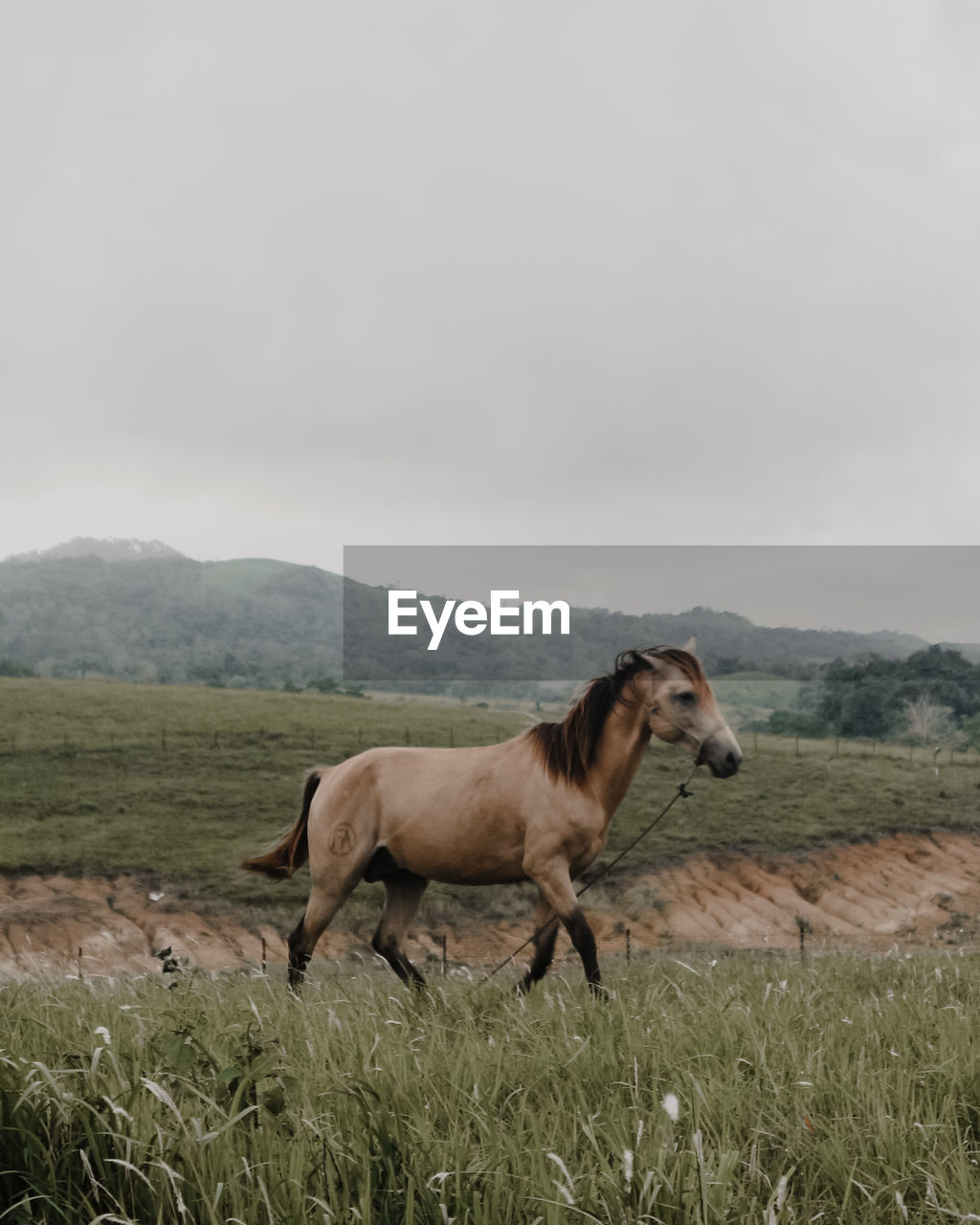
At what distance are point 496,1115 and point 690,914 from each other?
17652 millimetres

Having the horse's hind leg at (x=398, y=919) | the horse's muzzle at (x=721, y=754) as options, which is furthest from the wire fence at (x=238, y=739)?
the horse's muzzle at (x=721, y=754)

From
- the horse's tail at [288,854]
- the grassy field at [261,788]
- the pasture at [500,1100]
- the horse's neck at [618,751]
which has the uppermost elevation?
the horse's neck at [618,751]

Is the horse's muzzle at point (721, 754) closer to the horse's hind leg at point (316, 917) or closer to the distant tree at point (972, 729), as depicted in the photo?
the horse's hind leg at point (316, 917)

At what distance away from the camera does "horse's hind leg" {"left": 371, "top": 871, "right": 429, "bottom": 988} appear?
25.6ft

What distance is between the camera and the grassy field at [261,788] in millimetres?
20328

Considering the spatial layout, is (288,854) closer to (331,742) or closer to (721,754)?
(721,754)

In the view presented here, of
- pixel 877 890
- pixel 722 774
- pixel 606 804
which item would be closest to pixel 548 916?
pixel 606 804

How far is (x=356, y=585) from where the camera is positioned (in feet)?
410

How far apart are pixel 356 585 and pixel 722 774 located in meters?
Result: 119

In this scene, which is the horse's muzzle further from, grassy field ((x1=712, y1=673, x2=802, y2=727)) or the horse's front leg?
grassy field ((x1=712, y1=673, x2=802, y2=727))

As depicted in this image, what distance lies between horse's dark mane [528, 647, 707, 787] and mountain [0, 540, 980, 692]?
0.14 meters

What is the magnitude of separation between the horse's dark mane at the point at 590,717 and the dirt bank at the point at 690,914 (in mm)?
9490

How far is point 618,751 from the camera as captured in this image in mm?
7508

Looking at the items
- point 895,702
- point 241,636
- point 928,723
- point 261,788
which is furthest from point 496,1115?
point 241,636
